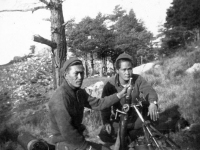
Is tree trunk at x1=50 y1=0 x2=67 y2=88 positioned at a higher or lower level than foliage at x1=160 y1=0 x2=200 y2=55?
lower

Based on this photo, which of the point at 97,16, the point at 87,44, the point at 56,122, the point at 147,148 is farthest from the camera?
the point at 97,16

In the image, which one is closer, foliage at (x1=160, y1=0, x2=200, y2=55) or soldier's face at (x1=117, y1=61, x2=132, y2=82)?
soldier's face at (x1=117, y1=61, x2=132, y2=82)

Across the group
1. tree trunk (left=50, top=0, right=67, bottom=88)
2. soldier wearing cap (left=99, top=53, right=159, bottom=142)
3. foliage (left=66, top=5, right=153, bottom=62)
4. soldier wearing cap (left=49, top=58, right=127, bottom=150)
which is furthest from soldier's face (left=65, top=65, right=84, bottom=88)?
foliage (left=66, top=5, right=153, bottom=62)

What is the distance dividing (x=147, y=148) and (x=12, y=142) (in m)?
4.28

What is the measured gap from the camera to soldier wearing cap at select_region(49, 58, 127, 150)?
2.57m

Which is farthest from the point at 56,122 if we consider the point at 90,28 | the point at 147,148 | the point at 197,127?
the point at 90,28

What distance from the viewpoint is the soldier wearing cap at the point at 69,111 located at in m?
2.57

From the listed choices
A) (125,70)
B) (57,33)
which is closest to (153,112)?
(125,70)

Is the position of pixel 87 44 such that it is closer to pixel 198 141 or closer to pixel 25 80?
pixel 25 80

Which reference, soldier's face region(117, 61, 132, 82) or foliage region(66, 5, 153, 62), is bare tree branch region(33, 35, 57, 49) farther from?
foliage region(66, 5, 153, 62)

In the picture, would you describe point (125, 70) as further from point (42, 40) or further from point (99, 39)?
point (99, 39)

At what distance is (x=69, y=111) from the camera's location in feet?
8.93

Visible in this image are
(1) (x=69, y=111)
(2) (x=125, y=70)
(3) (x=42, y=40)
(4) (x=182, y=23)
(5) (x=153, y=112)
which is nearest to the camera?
(1) (x=69, y=111)

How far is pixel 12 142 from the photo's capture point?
5918 mm
